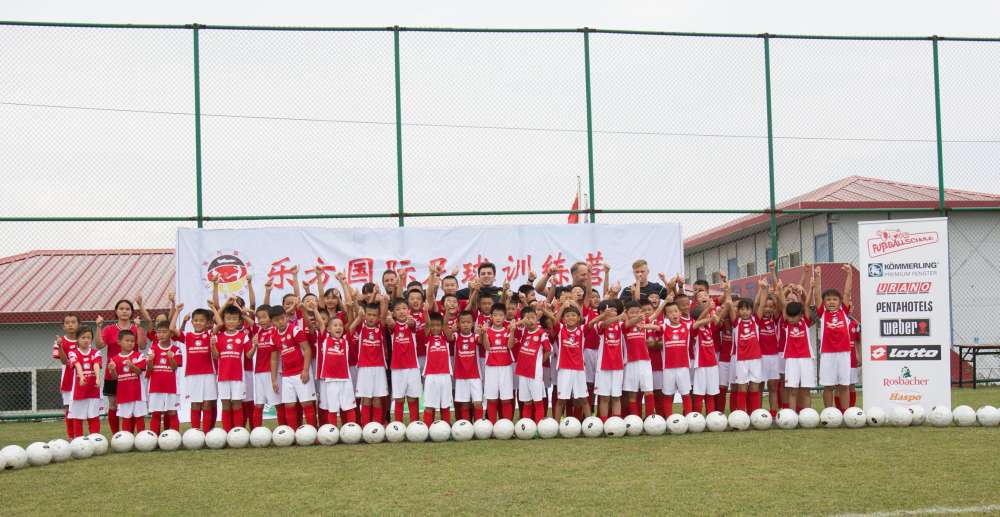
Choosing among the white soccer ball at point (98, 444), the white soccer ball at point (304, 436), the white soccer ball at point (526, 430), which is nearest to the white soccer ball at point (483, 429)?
the white soccer ball at point (526, 430)

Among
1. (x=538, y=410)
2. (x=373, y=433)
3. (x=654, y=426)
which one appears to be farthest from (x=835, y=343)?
(x=373, y=433)

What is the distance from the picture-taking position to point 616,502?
Result: 5.18 meters

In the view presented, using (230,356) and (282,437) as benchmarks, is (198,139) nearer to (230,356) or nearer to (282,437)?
(230,356)

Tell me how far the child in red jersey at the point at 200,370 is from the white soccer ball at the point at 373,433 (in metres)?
1.99

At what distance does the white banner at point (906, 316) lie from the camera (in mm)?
9266

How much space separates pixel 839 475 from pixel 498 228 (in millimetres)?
6543

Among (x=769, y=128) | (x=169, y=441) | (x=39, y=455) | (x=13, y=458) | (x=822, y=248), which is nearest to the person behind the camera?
(x=13, y=458)

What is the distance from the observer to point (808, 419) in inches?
342

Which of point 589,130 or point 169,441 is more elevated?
point 589,130

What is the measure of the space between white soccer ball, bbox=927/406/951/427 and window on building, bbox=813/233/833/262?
10557mm

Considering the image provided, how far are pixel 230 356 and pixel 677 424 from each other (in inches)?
191

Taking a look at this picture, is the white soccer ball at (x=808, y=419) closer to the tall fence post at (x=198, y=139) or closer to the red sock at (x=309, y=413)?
the red sock at (x=309, y=413)

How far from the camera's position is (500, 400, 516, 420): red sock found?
930 cm

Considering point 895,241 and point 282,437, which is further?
point 895,241
